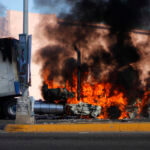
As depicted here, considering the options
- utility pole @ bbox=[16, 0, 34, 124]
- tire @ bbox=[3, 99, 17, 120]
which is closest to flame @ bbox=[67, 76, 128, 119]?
tire @ bbox=[3, 99, 17, 120]

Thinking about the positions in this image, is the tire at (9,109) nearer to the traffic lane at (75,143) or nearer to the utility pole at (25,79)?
the utility pole at (25,79)

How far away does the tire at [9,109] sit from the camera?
18047 mm

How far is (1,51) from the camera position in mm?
18125

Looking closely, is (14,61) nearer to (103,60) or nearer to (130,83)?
(103,60)

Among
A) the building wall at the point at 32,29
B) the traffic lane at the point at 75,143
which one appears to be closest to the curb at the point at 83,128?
the traffic lane at the point at 75,143

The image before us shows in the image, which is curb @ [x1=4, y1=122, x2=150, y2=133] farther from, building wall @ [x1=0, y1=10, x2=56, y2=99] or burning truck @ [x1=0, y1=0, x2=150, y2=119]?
building wall @ [x1=0, y1=10, x2=56, y2=99]

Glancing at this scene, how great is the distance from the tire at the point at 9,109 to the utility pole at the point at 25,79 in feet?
16.8

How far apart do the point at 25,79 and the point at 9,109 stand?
534 cm

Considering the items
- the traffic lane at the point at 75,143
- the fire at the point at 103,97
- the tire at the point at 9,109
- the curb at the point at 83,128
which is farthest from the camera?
the fire at the point at 103,97

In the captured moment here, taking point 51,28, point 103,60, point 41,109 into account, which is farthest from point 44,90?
point 51,28

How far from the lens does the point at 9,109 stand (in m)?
18.1

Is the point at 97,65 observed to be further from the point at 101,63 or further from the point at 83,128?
the point at 83,128

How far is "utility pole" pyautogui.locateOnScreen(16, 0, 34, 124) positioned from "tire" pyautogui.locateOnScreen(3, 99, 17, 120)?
5110 millimetres

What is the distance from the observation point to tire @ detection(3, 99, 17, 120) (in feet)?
59.2
